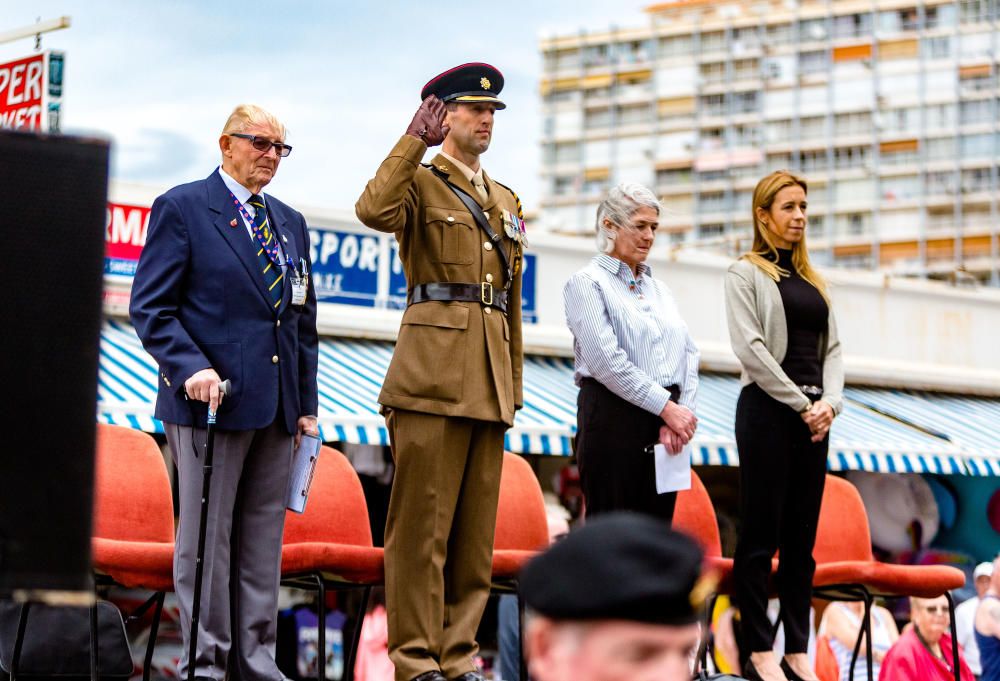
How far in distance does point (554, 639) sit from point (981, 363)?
47.1 ft

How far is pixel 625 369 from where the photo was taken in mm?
4934

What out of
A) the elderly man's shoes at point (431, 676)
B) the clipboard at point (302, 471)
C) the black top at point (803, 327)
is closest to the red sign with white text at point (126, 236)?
the black top at point (803, 327)

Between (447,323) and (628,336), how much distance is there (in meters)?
0.78

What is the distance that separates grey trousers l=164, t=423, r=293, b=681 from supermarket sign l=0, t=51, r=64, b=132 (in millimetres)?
3600

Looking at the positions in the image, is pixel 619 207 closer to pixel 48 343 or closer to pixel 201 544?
pixel 201 544

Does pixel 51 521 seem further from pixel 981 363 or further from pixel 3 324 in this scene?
pixel 981 363

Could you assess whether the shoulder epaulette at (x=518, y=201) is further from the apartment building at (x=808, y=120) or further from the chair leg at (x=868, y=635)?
the apartment building at (x=808, y=120)

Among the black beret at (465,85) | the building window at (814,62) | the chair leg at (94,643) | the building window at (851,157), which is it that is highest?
the building window at (814,62)

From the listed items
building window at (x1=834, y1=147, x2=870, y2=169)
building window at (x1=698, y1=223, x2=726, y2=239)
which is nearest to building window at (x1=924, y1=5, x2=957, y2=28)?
building window at (x1=834, y1=147, x2=870, y2=169)

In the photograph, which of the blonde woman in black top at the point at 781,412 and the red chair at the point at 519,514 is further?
the red chair at the point at 519,514

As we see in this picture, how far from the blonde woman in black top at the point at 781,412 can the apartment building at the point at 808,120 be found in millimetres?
79081

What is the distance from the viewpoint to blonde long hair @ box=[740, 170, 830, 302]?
5.52 metres

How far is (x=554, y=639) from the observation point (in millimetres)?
1626

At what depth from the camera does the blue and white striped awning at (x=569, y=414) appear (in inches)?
350
